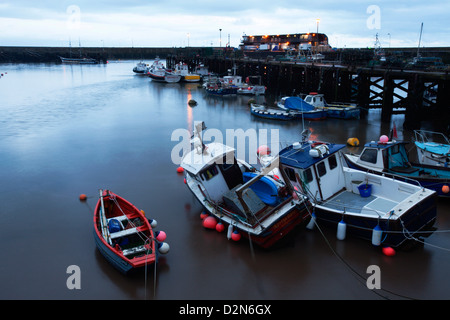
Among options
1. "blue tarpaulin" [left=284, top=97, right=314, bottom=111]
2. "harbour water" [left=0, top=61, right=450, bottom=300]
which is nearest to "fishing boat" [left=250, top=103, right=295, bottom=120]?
"blue tarpaulin" [left=284, top=97, right=314, bottom=111]

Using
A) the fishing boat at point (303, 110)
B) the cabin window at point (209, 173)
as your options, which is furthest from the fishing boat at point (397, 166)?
the fishing boat at point (303, 110)

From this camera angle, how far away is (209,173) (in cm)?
1114

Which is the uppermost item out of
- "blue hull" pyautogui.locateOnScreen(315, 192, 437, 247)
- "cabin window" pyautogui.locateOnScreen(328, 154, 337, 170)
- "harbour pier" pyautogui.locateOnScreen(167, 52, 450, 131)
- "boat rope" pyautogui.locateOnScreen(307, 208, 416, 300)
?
"harbour pier" pyautogui.locateOnScreen(167, 52, 450, 131)

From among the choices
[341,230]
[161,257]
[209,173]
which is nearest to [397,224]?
[341,230]

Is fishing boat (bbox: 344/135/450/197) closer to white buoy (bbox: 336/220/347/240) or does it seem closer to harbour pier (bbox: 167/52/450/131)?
white buoy (bbox: 336/220/347/240)

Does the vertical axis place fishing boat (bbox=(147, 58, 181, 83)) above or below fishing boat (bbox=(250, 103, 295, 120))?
above

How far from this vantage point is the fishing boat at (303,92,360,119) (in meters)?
26.6

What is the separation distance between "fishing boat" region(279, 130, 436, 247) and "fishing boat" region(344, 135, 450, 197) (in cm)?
132

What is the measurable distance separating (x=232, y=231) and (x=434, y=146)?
340 inches

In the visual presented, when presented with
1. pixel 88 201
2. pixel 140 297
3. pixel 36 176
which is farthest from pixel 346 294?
pixel 36 176

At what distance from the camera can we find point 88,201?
13.1 m

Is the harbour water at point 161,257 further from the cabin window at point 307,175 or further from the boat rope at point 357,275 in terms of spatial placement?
the cabin window at point 307,175

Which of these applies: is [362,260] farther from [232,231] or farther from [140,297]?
[140,297]
